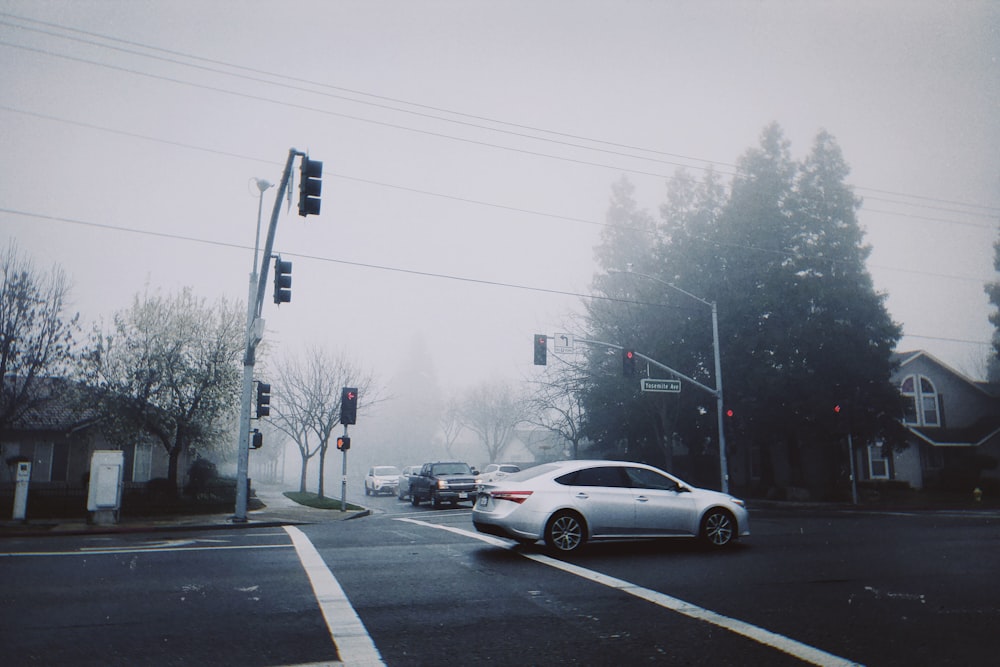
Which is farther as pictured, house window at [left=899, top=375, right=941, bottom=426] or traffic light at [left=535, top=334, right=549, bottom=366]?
house window at [left=899, top=375, right=941, bottom=426]

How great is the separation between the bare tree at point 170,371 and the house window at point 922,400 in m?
36.8

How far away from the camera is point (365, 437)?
9669 cm

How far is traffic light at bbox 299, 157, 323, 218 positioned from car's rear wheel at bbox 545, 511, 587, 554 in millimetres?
7106

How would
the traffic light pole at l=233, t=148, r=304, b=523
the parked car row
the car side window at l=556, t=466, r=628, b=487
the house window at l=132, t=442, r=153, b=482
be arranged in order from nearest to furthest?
the car side window at l=556, t=466, r=628, b=487
the traffic light pole at l=233, t=148, r=304, b=523
the parked car row
the house window at l=132, t=442, r=153, b=482

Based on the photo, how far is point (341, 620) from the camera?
6074 millimetres

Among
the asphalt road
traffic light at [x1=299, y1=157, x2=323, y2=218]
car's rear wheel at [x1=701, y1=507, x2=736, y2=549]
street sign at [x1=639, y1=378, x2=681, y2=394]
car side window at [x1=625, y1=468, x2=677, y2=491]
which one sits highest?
traffic light at [x1=299, y1=157, x2=323, y2=218]

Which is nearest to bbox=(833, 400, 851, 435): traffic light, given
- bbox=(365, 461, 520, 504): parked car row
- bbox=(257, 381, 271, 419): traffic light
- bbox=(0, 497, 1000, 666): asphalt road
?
bbox=(365, 461, 520, 504): parked car row

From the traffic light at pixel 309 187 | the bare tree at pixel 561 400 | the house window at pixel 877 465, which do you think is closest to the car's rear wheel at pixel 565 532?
the traffic light at pixel 309 187

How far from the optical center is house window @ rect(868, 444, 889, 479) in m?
36.5

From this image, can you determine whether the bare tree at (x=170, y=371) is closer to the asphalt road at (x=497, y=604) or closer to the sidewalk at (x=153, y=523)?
the sidewalk at (x=153, y=523)

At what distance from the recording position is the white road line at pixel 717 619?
504 cm

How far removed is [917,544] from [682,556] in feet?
16.7

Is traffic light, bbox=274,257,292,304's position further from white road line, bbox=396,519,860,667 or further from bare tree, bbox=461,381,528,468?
bare tree, bbox=461,381,528,468

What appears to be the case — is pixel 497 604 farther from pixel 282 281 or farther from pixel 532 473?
pixel 282 281
